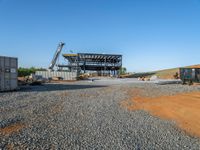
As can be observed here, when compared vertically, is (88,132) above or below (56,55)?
below

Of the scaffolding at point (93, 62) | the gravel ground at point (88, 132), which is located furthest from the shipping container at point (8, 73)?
the scaffolding at point (93, 62)

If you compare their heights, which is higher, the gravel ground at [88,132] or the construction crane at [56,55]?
the construction crane at [56,55]

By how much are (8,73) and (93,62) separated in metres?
56.8

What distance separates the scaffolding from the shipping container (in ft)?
160

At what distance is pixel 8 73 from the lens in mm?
19219

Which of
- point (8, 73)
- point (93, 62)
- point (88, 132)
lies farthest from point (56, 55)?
point (88, 132)

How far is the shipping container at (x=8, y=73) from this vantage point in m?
18.6

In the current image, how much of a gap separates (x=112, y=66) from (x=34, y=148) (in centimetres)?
7149

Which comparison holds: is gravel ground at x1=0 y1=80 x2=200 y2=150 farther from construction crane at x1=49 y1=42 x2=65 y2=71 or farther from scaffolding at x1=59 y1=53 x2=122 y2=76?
scaffolding at x1=59 y1=53 x2=122 y2=76

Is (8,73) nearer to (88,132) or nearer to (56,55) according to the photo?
(88,132)

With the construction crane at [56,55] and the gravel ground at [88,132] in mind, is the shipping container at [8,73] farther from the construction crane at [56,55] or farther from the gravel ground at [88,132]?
the construction crane at [56,55]

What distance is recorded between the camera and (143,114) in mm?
9438

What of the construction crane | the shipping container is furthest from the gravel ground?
the construction crane

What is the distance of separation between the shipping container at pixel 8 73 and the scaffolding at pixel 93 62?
48.8m
